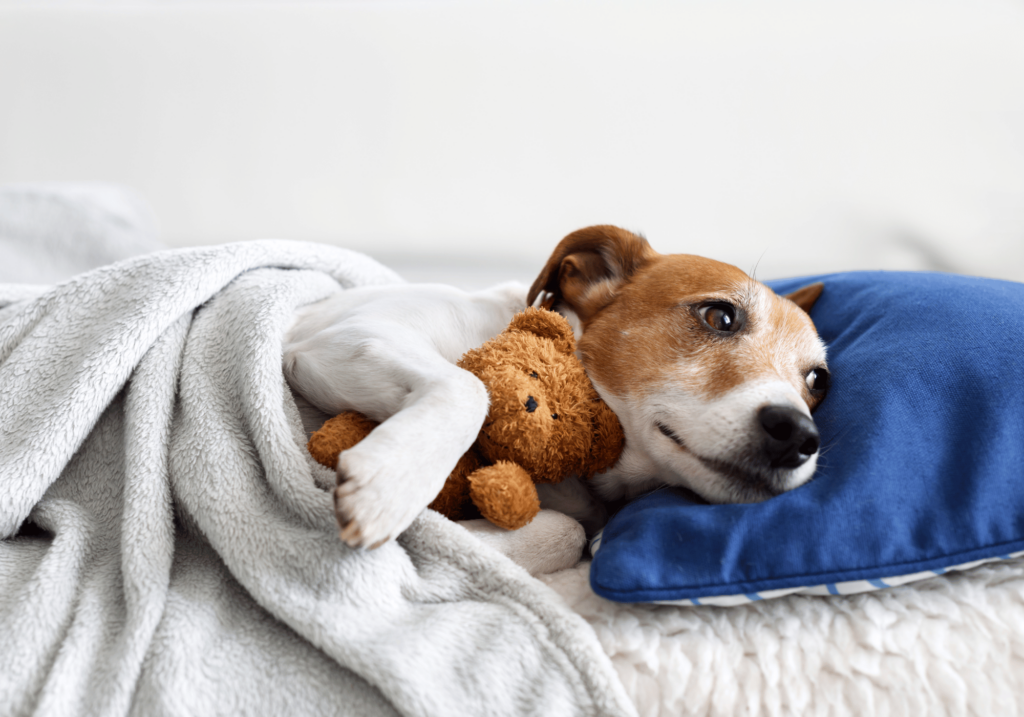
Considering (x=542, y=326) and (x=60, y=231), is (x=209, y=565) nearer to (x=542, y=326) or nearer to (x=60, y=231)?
(x=542, y=326)

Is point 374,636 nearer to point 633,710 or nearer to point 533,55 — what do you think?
point 633,710

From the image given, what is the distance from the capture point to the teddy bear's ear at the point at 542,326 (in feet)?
3.59

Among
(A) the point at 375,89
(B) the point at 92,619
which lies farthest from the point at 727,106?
(B) the point at 92,619

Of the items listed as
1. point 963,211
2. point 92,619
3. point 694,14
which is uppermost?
point 694,14

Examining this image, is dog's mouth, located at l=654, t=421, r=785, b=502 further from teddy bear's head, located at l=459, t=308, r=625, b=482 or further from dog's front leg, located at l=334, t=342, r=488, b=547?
dog's front leg, located at l=334, t=342, r=488, b=547

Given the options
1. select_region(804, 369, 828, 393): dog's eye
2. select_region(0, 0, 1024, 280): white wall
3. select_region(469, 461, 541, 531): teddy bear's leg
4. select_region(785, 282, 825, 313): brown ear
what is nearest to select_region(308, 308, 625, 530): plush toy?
select_region(469, 461, 541, 531): teddy bear's leg

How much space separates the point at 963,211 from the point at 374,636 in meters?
2.65

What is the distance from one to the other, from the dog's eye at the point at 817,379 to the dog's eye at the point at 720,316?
0.17 meters

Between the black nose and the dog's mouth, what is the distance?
0.03 metres

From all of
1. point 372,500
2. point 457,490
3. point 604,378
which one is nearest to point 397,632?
point 372,500

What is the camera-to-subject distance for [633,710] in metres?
0.70

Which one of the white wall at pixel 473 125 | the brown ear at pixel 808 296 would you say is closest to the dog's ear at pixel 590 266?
the brown ear at pixel 808 296

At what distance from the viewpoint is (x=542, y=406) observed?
0.95m

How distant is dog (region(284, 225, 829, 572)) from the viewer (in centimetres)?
82
